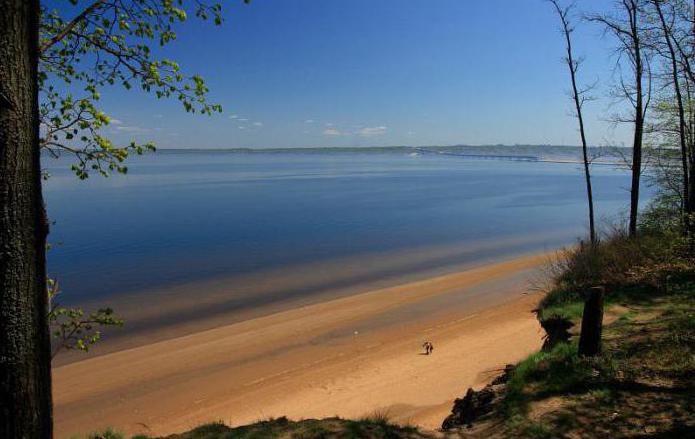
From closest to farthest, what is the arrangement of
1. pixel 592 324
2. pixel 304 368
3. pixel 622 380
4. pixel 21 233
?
pixel 21 233, pixel 622 380, pixel 592 324, pixel 304 368

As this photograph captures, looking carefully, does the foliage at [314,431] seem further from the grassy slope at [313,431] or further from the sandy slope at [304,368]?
the sandy slope at [304,368]

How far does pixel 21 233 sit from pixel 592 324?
717 cm

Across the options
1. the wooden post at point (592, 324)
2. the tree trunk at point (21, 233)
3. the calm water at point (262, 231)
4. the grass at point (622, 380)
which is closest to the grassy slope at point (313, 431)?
the grass at point (622, 380)

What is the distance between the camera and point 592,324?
22.5 ft

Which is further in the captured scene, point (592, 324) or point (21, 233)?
point (592, 324)

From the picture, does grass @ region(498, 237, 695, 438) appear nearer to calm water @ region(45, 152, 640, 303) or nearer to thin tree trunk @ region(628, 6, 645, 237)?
thin tree trunk @ region(628, 6, 645, 237)

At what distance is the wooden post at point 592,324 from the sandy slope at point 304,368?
348 cm

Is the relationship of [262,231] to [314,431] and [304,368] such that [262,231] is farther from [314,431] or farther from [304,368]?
[314,431]

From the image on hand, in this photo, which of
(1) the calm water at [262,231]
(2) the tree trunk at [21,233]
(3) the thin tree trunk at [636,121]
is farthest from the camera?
(1) the calm water at [262,231]

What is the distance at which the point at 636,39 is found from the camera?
15.2 meters

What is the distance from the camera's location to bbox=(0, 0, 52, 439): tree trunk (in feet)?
8.60

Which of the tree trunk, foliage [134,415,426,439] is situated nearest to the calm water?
foliage [134,415,426,439]

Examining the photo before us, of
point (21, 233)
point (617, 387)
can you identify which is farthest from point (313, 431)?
point (617, 387)

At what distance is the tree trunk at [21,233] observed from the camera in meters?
2.62
